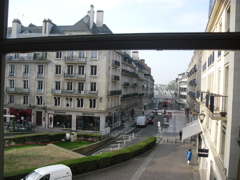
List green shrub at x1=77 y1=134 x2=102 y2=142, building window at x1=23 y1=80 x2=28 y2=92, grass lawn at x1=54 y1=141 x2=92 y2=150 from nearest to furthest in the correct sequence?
grass lawn at x1=54 y1=141 x2=92 y2=150 < green shrub at x1=77 y1=134 x2=102 y2=142 < building window at x1=23 y1=80 x2=28 y2=92

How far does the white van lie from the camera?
5847 mm

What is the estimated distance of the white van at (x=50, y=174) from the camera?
585cm

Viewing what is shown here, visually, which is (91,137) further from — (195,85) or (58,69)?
(195,85)

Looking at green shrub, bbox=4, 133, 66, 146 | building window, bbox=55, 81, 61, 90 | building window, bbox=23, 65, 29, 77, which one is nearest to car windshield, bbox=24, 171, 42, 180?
green shrub, bbox=4, 133, 66, 146

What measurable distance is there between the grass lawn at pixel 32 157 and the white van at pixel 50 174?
1.90 metres

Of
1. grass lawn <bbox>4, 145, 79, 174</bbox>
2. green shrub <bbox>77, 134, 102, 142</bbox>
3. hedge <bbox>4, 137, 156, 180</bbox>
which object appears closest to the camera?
hedge <bbox>4, 137, 156, 180</bbox>

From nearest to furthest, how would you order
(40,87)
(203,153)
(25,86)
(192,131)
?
(203,153) → (192,131) → (25,86) → (40,87)

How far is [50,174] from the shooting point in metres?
5.97

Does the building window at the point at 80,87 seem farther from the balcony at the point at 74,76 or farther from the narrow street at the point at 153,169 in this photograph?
the narrow street at the point at 153,169

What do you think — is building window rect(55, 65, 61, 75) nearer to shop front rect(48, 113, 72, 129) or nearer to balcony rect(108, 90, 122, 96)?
shop front rect(48, 113, 72, 129)

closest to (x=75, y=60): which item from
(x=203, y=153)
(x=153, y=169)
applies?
(x=153, y=169)

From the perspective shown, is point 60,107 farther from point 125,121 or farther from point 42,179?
point 42,179

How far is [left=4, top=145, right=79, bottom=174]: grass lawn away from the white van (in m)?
1.90

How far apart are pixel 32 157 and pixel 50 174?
11.2 feet
